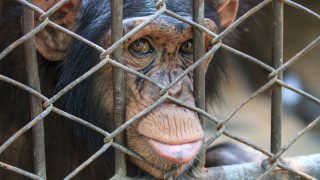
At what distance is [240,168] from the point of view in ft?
6.96

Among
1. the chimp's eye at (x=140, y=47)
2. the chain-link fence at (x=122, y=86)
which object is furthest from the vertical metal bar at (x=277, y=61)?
the chimp's eye at (x=140, y=47)

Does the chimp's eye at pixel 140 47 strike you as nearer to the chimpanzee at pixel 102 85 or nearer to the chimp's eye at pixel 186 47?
the chimpanzee at pixel 102 85

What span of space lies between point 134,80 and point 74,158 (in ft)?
2.05

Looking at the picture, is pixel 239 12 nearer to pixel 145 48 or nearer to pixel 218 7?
pixel 218 7

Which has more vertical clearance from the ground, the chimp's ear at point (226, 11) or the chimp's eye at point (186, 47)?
the chimp's ear at point (226, 11)

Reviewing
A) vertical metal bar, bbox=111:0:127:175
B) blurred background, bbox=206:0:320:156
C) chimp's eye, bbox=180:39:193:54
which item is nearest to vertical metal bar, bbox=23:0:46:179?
vertical metal bar, bbox=111:0:127:175

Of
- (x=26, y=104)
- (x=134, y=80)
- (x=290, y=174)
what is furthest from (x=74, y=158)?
(x=290, y=174)

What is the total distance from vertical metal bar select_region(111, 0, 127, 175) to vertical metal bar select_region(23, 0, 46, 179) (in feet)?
0.80

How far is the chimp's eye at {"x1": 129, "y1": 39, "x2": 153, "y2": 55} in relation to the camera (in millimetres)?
2283

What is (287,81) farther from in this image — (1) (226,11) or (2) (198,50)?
(2) (198,50)

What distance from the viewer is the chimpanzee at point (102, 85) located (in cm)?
206

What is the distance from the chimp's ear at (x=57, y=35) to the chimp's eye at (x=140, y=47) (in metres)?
0.29

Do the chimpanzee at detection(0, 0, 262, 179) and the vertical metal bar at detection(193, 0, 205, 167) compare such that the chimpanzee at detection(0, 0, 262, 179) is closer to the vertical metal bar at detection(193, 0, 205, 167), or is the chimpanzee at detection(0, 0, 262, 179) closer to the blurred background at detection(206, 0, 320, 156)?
the vertical metal bar at detection(193, 0, 205, 167)

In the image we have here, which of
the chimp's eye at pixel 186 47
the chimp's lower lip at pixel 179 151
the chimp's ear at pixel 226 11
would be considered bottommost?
the chimp's lower lip at pixel 179 151
